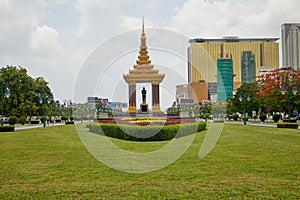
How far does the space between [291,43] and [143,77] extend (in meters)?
134

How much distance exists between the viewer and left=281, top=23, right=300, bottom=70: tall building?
164 metres

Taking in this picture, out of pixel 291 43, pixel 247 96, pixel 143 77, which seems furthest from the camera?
pixel 291 43

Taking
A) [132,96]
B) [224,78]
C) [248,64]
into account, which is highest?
[248,64]

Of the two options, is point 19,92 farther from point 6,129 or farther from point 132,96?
point 6,129

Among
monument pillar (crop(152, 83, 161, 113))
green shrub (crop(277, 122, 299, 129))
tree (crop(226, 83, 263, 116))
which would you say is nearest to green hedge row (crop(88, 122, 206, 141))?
green shrub (crop(277, 122, 299, 129))

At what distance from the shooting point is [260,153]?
475 inches

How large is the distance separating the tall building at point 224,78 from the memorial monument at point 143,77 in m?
55.6

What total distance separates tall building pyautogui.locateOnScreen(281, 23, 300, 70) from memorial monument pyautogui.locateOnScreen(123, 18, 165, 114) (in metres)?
128

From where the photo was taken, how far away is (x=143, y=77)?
5150cm

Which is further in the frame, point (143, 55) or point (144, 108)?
point (143, 55)

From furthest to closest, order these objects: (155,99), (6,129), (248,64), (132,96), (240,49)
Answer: (240,49) → (248,64) → (155,99) → (132,96) → (6,129)

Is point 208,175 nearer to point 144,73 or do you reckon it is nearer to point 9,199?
point 9,199

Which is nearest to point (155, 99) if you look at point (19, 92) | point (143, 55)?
point (143, 55)

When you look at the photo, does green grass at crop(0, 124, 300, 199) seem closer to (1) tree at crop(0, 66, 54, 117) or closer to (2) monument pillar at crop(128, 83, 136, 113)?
(1) tree at crop(0, 66, 54, 117)
